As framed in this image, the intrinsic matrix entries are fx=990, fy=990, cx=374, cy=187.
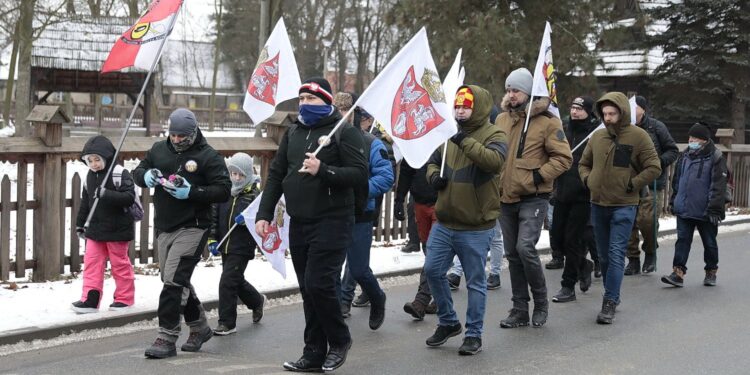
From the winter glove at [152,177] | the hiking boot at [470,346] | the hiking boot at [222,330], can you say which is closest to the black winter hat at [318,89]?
the winter glove at [152,177]

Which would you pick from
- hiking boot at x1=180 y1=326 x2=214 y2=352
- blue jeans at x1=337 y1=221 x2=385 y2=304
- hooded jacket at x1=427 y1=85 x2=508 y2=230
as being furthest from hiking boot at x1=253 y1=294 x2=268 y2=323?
hooded jacket at x1=427 y1=85 x2=508 y2=230

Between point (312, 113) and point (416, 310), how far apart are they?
278cm

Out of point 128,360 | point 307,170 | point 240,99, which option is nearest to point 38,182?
point 128,360

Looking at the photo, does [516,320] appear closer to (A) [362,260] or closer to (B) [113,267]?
(A) [362,260]

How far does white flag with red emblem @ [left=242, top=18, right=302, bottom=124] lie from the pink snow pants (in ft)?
7.12

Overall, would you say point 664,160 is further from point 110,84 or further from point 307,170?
point 110,84

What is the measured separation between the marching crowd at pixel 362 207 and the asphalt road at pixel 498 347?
183mm

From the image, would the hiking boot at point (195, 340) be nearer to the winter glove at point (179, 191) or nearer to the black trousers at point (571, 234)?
the winter glove at point (179, 191)

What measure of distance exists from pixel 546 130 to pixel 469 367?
2.29 m

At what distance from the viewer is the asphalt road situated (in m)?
6.66

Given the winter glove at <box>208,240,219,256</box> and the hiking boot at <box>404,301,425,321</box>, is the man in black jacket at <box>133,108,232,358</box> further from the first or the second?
the hiking boot at <box>404,301,425,321</box>

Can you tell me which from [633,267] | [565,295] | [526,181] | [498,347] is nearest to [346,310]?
[498,347]

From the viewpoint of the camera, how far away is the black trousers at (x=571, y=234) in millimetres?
9406

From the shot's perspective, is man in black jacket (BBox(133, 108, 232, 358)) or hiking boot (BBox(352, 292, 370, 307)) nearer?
man in black jacket (BBox(133, 108, 232, 358))
